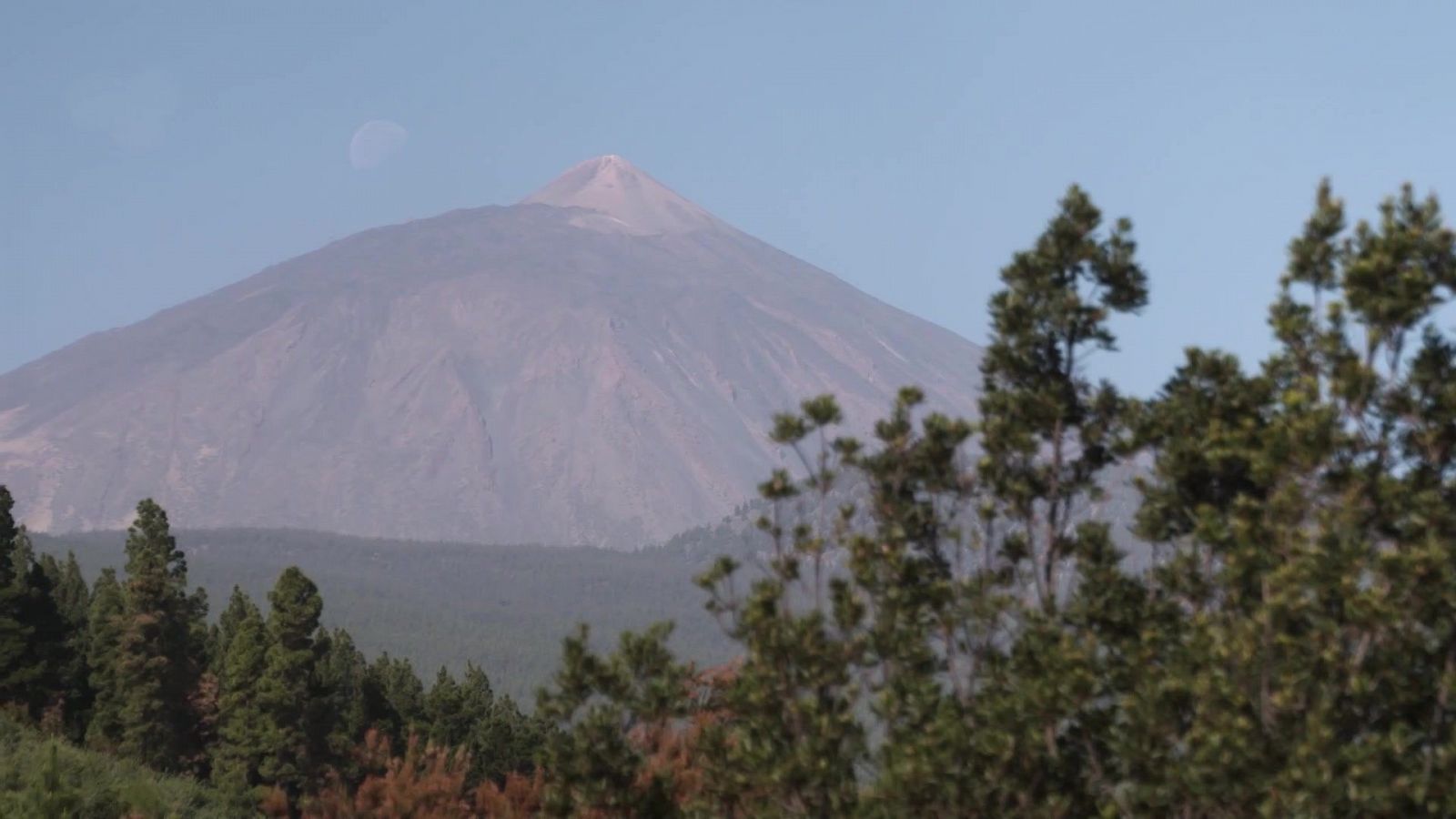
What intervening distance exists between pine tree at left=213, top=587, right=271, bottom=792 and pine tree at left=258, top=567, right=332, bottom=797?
1.02ft

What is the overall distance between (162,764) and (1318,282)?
62316 mm

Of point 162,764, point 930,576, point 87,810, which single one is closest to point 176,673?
point 162,764

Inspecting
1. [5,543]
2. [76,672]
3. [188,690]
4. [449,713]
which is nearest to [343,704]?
[449,713]

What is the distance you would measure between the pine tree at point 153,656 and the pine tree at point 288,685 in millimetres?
5430

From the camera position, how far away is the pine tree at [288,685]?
6341 centimetres

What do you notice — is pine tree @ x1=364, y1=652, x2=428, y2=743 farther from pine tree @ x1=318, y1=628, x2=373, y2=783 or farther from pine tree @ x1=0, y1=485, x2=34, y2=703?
pine tree @ x1=0, y1=485, x2=34, y2=703

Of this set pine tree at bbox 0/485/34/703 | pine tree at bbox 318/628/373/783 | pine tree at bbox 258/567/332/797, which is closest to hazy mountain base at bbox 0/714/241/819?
pine tree at bbox 318/628/373/783

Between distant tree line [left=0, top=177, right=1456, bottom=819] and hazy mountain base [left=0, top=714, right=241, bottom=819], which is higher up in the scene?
distant tree line [left=0, top=177, right=1456, bottom=819]

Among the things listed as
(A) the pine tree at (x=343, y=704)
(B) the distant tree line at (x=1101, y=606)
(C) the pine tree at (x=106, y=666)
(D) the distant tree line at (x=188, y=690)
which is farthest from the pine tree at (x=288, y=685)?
(B) the distant tree line at (x=1101, y=606)

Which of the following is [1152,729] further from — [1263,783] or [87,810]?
[87,810]

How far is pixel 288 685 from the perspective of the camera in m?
64.2

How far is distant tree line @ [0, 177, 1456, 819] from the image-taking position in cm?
1263

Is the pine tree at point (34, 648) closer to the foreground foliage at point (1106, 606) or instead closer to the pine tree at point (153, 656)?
the pine tree at point (153, 656)

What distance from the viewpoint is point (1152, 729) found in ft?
43.0
